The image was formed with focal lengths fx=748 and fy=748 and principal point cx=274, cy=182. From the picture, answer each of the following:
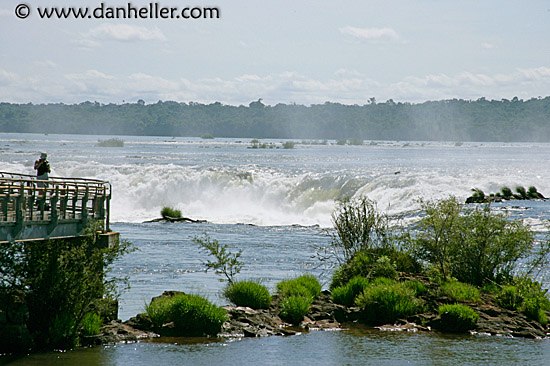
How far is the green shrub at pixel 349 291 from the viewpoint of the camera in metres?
20.2

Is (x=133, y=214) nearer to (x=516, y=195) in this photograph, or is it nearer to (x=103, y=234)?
(x=516, y=195)

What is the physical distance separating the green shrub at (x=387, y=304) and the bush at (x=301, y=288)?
1553mm

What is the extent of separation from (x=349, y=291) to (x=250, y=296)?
2773 mm

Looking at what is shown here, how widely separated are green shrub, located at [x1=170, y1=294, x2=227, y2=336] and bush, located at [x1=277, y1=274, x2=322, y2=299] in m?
2.86

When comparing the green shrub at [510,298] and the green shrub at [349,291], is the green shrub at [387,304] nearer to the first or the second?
the green shrub at [349,291]

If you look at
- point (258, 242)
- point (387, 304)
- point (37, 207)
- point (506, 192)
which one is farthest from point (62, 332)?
point (506, 192)

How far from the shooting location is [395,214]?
142 feet

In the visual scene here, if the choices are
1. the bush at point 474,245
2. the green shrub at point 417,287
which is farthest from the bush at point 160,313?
the bush at point 474,245

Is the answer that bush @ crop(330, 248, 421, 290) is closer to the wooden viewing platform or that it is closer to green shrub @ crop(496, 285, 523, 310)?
green shrub @ crop(496, 285, 523, 310)

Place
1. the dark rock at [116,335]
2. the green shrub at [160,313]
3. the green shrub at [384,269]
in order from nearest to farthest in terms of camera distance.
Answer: the dark rock at [116,335] → the green shrub at [160,313] → the green shrub at [384,269]

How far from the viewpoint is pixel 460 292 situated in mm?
19906

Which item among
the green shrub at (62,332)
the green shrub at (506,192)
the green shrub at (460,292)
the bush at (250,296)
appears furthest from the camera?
the green shrub at (506,192)

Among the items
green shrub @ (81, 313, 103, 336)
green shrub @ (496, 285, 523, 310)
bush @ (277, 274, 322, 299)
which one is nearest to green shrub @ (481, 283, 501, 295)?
green shrub @ (496, 285, 523, 310)

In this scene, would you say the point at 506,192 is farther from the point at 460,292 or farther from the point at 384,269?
the point at 460,292
